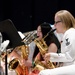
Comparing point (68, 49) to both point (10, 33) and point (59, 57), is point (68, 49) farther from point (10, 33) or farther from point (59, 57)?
point (10, 33)

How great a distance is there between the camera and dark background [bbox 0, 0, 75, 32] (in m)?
6.10

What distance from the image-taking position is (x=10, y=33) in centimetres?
224

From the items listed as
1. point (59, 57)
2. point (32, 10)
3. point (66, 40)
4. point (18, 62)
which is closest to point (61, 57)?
point (59, 57)

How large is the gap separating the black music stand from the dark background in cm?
377

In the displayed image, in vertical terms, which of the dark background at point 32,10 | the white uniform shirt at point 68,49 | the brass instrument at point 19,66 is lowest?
the brass instrument at point 19,66

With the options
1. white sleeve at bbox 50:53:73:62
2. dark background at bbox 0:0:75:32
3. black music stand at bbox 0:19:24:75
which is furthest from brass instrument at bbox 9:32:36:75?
dark background at bbox 0:0:75:32

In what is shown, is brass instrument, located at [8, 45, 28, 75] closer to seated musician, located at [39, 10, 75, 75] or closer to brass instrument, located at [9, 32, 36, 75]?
brass instrument, located at [9, 32, 36, 75]

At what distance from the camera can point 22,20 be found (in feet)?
20.2

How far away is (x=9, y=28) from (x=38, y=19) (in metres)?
4.02

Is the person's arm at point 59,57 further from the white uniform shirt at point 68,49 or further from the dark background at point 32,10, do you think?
the dark background at point 32,10

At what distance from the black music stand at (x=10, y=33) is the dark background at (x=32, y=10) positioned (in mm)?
3773

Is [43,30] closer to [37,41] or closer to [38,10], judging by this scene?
[37,41]

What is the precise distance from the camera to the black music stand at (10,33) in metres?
2.18

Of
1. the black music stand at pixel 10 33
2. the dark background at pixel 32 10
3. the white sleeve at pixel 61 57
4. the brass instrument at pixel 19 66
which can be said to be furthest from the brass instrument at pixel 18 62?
the dark background at pixel 32 10
